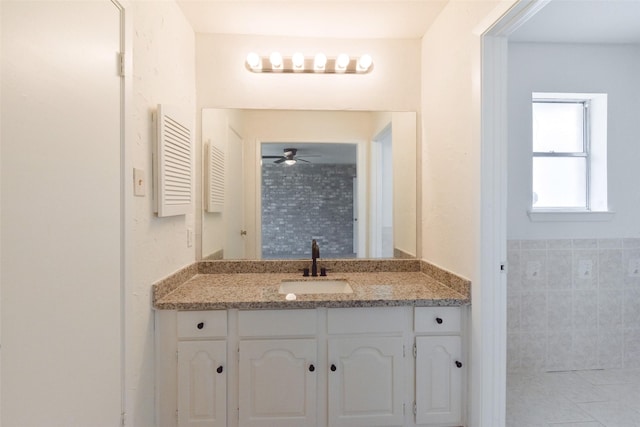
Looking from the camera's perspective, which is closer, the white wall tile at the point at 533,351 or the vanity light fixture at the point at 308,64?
the vanity light fixture at the point at 308,64

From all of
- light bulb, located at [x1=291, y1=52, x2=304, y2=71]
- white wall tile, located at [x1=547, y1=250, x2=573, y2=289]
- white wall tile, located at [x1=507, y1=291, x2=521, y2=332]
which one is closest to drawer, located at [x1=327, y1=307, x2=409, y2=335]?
white wall tile, located at [x1=507, y1=291, x2=521, y2=332]

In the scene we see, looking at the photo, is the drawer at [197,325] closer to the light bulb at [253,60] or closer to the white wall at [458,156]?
the white wall at [458,156]

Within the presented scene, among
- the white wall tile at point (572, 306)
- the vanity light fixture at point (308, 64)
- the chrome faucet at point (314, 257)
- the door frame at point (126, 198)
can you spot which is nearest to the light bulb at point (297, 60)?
the vanity light fixture at point (308, 64)

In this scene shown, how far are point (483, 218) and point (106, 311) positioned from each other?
5.13 feet

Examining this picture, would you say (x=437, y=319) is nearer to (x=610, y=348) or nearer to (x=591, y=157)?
(x=610, y=348)

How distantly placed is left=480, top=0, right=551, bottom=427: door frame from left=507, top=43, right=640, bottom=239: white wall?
90cm


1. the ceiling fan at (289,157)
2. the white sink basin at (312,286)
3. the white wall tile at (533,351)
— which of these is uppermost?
the ceiling fan at (289,157)

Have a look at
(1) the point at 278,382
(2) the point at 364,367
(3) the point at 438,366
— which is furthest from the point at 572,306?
(1) the point at 278,382

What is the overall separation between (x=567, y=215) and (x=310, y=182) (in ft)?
5.89

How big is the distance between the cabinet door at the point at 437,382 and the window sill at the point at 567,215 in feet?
3.99

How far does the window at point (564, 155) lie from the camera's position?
2312mm

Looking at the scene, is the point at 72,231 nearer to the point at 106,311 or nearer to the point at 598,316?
the point at 106,311

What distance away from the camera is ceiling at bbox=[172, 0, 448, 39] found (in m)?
1.77

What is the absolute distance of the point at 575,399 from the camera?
6.35 ft
